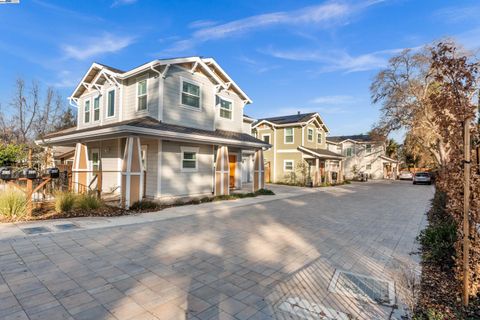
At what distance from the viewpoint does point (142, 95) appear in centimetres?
1168

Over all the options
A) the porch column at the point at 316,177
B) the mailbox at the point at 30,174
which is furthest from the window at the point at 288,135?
the mailbox at the point at 30,174

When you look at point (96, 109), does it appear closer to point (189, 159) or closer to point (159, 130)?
point (189, 159)

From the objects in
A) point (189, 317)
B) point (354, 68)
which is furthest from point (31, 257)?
point (354, 68)

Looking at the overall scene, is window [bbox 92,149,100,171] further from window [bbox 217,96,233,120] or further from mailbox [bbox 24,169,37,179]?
window [bbox 217,96,233,120]

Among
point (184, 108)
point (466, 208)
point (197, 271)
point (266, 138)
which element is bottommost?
point (197, 271)

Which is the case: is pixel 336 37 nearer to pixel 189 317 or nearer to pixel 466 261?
pixel 466 261

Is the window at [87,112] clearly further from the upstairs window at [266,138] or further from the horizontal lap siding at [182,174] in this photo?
the upstairs window at [266,138]

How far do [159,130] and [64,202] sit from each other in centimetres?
389

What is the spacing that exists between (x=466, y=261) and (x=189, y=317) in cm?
334

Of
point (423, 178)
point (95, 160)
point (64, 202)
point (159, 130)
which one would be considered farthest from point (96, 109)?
point (423, 178)

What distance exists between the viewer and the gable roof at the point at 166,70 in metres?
10.9

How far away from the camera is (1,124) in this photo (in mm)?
26578

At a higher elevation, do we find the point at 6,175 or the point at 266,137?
the point at 266,137

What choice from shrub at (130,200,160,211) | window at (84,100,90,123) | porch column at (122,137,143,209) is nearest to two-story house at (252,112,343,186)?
window at (84,100,90,123)
